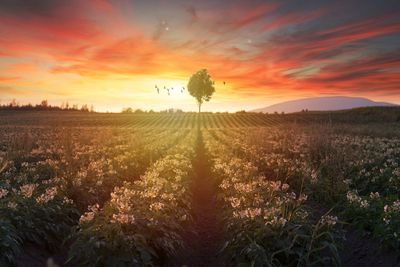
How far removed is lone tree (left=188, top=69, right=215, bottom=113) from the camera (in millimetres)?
113688

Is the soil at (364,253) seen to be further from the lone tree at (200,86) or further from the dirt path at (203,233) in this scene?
the lone tree at (200,86)

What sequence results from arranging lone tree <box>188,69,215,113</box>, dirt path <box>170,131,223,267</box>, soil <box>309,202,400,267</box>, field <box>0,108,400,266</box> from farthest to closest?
lone tree <box>188,69,215,113</box> → dirt path <box>170,131,223,267</box> → soil <box>309,202,400,267</box> → field <box>0,108,400,266</box>

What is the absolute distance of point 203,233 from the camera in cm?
1026

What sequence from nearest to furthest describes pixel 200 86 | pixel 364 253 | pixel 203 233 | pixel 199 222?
pixel 364 253, pixel 203 233, pixel 199 222, pixel 200 86

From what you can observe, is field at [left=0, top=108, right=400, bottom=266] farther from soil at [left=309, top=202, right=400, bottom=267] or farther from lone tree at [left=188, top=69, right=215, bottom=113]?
lone tree at [left=188, top=69, right=215, bottom=113]

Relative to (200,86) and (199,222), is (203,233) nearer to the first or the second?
(199,222)

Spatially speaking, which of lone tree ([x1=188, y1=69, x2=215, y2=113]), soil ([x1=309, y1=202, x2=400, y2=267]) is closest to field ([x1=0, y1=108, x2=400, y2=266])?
soil ([x1=309, y1=202, x2=400, y2=267])

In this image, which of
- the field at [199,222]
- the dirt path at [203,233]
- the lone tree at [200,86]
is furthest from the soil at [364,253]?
the lone tree at [200,86]

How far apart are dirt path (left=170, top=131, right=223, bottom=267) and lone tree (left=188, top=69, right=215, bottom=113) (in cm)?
9836

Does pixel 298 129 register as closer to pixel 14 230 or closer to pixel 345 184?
pixel 345 184

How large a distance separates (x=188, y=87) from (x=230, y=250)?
109m

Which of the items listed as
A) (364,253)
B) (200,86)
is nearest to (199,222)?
(364,253)

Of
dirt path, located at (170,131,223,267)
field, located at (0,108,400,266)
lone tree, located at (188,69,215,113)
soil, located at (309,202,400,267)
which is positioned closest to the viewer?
field, located at (0,108,400,266)

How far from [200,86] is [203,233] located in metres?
105
